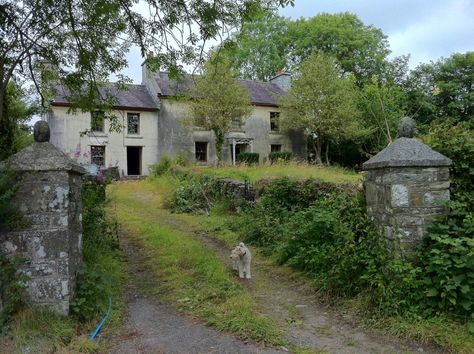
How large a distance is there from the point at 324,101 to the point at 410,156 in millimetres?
22159

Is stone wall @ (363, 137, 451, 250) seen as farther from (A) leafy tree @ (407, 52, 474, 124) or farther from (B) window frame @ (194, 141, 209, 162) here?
(A) leafy tree @ (407, 52, 474, 124)

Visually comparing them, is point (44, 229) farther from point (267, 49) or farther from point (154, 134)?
point (267, 49)

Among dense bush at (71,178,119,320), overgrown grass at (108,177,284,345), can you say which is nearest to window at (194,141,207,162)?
overgrown grass at (108,177,284,345)

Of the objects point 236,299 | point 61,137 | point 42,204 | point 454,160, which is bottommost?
point 236,299

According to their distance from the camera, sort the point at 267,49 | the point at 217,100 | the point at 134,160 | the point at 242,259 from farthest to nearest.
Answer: the point at 267,49, the point at 134,160, the point at 217,100, the point at 242,259

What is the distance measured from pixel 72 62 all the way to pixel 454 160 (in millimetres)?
6370

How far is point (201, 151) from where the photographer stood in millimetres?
28375

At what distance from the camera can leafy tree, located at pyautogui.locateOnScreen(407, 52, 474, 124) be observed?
28.3m

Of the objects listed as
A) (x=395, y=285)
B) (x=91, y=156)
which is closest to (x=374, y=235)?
(x=395, y=285)

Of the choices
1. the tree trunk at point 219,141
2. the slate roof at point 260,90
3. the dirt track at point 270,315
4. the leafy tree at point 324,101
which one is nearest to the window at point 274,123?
the slate roof at point 260,90

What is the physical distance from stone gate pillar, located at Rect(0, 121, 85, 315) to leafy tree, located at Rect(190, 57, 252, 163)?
18.9 m

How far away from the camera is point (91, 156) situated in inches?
969

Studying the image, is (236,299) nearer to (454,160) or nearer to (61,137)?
(454,160)

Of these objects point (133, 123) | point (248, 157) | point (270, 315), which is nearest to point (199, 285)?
point (270, 315)
